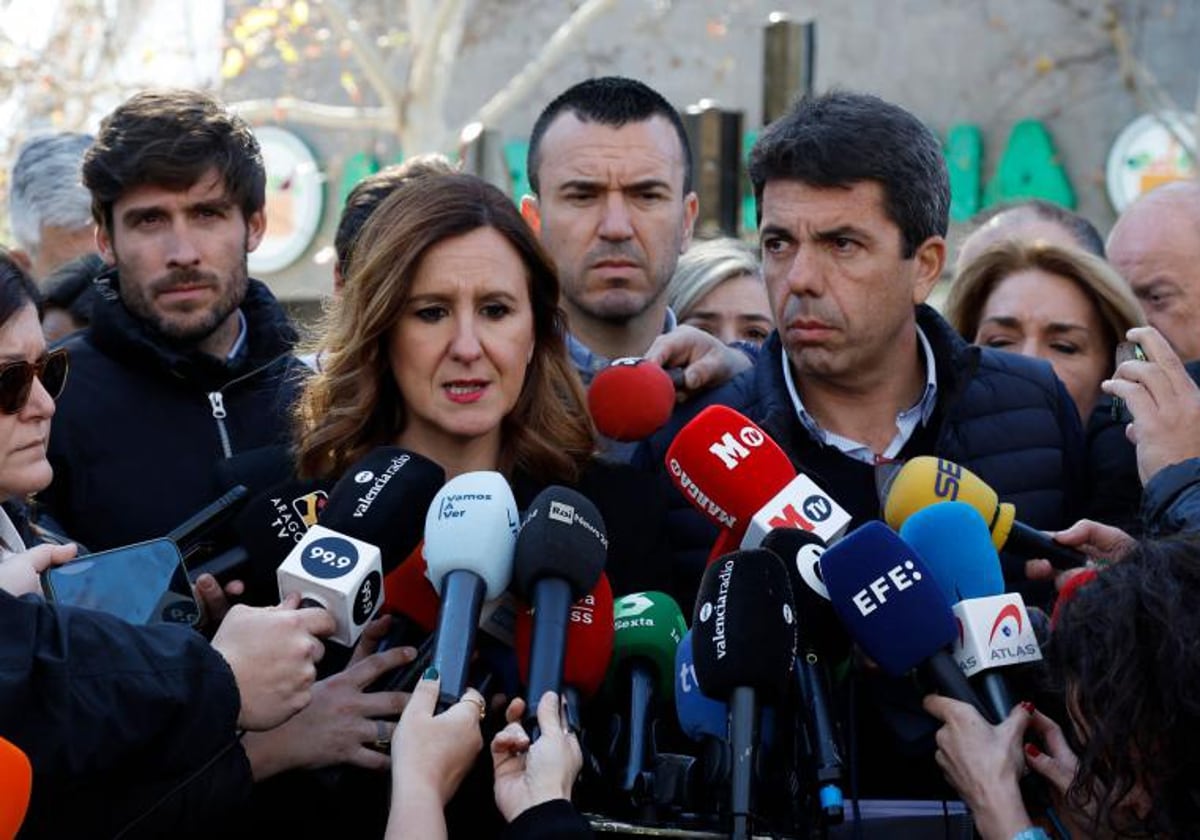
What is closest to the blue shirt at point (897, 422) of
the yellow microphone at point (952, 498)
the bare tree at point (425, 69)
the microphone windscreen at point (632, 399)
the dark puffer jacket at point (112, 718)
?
the microphone windscreen at point (632, 399)

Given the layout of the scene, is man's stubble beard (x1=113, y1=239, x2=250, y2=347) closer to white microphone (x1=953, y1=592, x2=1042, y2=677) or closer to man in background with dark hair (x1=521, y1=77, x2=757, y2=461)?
man in background with dark hair (x1=521, y1=77, x2=757, y2=461)

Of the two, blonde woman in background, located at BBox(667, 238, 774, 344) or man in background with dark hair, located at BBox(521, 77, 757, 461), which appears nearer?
man in background with dark hair, located at BBox(521, 77, 757, 461)

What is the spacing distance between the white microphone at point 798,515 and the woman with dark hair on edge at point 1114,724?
0.40 m

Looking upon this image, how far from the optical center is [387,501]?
330cm

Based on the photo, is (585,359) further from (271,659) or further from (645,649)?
(271,659)

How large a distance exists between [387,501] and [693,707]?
65 centimetres

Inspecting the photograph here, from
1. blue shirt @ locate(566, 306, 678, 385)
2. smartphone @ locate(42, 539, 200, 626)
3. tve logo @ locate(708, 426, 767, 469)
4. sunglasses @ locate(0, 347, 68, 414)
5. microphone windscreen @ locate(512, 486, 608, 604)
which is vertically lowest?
blue shirt @ locate(566, 306, 678, 385)

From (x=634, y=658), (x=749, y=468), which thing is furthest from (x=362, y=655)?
(x=749, y=468)

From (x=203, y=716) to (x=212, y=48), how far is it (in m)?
14.5

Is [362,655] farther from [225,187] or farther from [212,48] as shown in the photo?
[212,48]

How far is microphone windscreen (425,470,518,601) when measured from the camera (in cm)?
307

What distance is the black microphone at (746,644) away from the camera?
285cm

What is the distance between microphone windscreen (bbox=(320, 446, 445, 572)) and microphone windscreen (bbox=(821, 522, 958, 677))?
76 cm

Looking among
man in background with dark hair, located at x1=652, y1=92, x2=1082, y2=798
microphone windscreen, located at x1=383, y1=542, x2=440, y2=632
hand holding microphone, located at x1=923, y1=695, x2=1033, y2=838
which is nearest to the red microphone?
microphone windscreen, located at x1=383, y1=542, x2=440, y2=632
